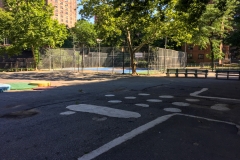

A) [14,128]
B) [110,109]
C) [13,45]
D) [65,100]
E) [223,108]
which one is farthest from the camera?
[13,45]

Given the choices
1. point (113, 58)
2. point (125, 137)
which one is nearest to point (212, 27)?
point (113, 58)

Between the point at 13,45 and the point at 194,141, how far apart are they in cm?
3320

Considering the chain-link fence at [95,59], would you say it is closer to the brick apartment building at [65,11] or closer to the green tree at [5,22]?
the green tree at [5,22]

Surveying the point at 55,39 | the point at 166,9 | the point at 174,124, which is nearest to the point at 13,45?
the point at 55,39

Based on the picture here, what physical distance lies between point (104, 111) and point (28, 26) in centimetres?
2762

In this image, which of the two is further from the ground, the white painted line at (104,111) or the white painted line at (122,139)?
the white painted line at (104,111)

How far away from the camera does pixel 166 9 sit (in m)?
21.2

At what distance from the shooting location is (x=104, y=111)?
701 cm

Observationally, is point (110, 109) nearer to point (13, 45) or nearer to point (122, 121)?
point (122, 121)

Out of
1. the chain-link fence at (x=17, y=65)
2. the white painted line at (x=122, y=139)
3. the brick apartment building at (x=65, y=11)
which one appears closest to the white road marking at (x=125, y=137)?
the white painted line at (x=122, y=139)

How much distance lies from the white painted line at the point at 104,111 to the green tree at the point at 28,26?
25401 millimetres

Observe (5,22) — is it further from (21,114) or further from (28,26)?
(21,114)

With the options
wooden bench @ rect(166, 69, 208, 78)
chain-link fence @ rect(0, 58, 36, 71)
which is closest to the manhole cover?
wooden bench @ rect(166, 69, 208, 78)

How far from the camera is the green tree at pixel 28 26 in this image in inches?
1193
